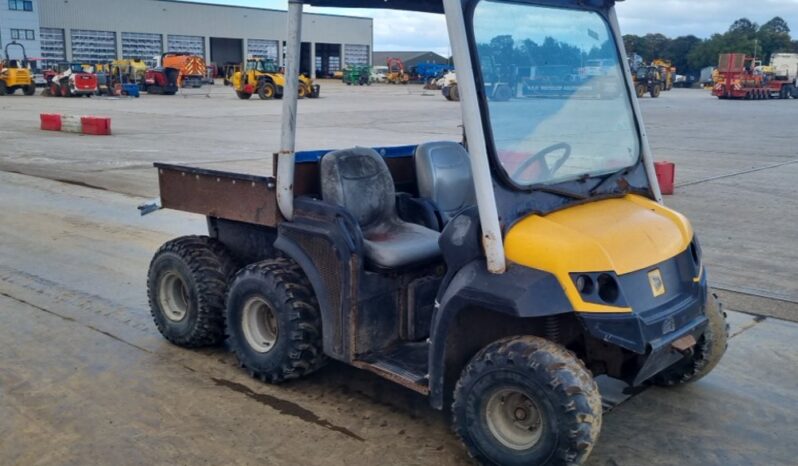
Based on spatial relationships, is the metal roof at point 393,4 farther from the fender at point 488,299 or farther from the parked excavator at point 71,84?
the parked excavator at point 71,84

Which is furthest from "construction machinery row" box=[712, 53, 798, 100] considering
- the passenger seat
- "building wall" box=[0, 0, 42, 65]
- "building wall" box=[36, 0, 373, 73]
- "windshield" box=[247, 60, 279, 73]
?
the passenger seat

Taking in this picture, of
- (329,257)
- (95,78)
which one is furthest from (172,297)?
(95,78)

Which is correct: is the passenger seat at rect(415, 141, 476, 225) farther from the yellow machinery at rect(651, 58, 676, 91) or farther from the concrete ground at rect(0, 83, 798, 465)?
the yellow machinery at rect(651, 58, 676, 91)

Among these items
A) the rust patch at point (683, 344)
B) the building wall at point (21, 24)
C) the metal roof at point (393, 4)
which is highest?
the building wall at point (21, 24)

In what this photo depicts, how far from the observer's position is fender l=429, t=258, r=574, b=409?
10.6 ft

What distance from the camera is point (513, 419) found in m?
3.48

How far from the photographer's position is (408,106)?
35.6 metres

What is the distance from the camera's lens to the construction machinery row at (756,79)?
50.2 meters

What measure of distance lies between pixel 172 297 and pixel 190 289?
0.34m

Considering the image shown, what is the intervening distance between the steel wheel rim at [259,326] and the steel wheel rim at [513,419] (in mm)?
1557

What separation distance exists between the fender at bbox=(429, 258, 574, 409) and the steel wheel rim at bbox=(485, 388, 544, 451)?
293mm

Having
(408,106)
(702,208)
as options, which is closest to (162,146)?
(702,208)

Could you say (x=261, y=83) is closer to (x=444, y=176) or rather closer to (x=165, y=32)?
(x=165, y=32)

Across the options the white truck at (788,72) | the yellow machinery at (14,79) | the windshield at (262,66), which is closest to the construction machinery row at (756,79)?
the white truck at (788,72)
